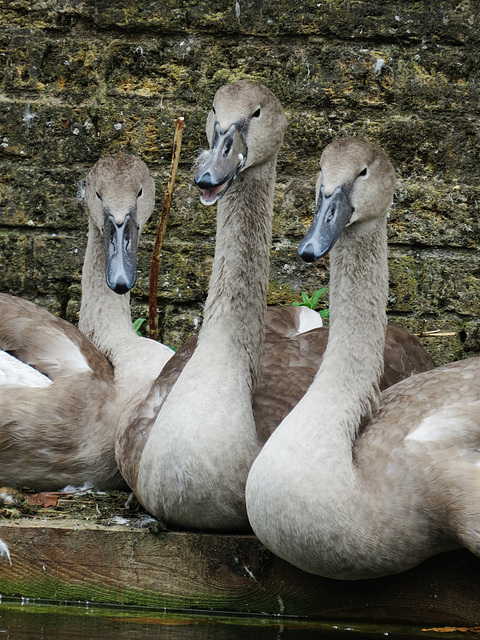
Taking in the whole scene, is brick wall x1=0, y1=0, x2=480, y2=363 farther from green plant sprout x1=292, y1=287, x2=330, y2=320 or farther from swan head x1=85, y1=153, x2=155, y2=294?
swan head x1=85, y1=153, x2=155, y2=294

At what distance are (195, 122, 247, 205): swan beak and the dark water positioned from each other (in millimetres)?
1243

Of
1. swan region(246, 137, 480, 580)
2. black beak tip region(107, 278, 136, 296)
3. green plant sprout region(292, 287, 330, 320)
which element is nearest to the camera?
swan region(246, 137, 480, 580)

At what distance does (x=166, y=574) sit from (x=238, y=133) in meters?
1.42

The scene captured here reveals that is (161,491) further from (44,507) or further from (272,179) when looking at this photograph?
(272,179)

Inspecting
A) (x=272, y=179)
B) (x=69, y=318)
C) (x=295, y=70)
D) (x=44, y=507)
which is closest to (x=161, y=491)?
(x=44, y=507)

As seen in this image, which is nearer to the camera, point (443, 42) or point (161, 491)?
point (161, 491)

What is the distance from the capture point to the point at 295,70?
531 centimetres

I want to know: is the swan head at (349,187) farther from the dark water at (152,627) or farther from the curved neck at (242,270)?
the dark water at (152,627)

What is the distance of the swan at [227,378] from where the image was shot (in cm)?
292

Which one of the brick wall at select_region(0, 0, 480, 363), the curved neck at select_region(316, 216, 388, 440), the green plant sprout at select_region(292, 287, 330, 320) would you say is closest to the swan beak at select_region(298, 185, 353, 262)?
the curved neck at select_region(316, 216, 388, 440)

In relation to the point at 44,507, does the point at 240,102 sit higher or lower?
higher

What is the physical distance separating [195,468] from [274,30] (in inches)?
126

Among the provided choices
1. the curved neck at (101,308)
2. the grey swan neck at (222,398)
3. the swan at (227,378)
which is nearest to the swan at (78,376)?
the curved neck at (101,308)

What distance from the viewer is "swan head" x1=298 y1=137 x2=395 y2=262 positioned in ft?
9.00
